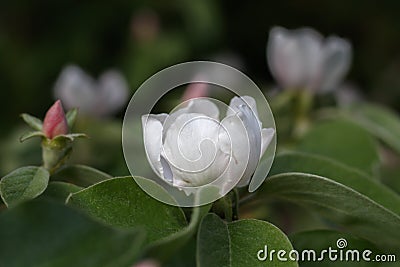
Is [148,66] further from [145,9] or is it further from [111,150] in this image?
[111,150]

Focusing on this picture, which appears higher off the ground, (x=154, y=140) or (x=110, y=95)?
(x=154, y=140)

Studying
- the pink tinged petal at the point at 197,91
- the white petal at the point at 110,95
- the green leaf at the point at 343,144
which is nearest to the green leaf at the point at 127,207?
the pink tinged petal at the point at 197,91

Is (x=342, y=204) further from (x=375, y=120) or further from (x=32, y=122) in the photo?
(x=375, y=120)

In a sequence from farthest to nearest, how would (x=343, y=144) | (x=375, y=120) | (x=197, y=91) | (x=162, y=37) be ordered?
(x=162, y=37), (x=375, y=120), (x=343, y=144), (x=197, y=91)

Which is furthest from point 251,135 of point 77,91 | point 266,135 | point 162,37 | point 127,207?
point 162,37

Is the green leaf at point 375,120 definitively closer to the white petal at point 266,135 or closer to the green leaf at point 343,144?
the green leaf at point 343,144

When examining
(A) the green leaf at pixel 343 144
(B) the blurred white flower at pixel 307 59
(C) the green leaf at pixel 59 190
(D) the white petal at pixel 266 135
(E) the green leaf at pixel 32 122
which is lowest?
(A) the green leaf at pixel 343 144
